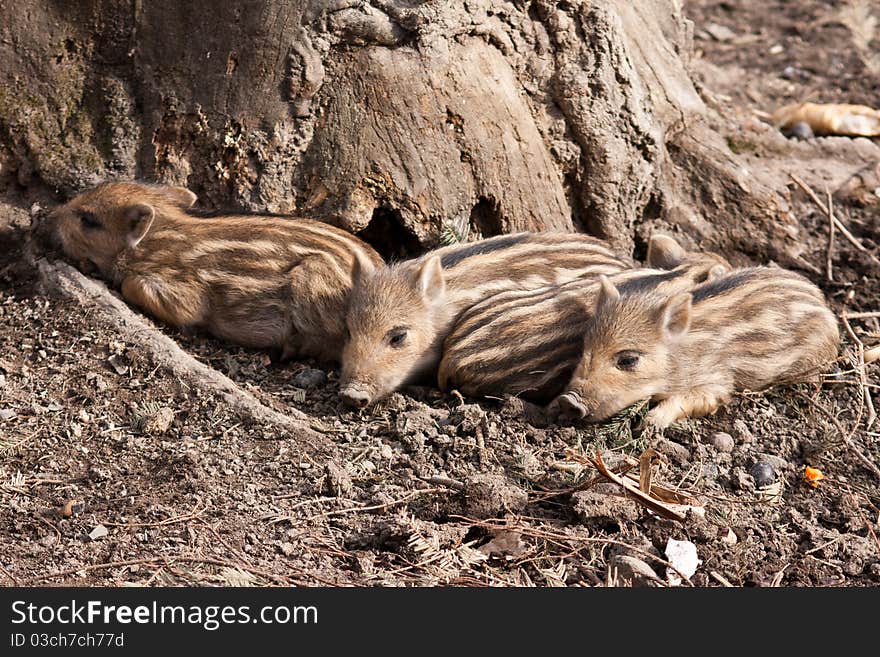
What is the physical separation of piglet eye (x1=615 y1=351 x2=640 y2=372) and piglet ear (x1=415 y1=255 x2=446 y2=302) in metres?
0.92

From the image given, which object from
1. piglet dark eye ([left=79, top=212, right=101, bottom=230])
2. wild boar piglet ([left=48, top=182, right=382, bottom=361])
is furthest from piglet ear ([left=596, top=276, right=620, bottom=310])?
piglet dark eye ([left=79, top=212, right=101, bottom=230])

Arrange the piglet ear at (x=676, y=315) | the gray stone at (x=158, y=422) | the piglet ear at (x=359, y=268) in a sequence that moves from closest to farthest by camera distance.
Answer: the gray stone at (x=158, y=422) < the piglet ear at (x=676, y=315) < the piglet ear at (x=359, y=268)

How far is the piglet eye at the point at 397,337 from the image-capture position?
210 inches

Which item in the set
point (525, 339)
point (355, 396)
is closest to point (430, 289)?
point (525, 339)

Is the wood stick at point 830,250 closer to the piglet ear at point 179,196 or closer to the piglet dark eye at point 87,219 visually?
the piglet ear at point 179,196

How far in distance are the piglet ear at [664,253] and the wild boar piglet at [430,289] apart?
653mm

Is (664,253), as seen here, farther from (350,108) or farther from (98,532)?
(98,532)

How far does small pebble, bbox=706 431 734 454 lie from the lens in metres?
4.89

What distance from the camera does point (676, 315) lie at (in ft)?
16.8

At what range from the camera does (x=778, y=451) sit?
4.91 meters

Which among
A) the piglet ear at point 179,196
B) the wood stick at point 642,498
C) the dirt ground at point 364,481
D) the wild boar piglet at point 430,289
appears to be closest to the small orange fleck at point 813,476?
the dirt ground at point 364,481

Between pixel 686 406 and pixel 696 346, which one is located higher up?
pixel 696 346

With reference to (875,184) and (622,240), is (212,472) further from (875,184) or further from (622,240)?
(875,184)

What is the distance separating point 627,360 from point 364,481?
1416 mm
